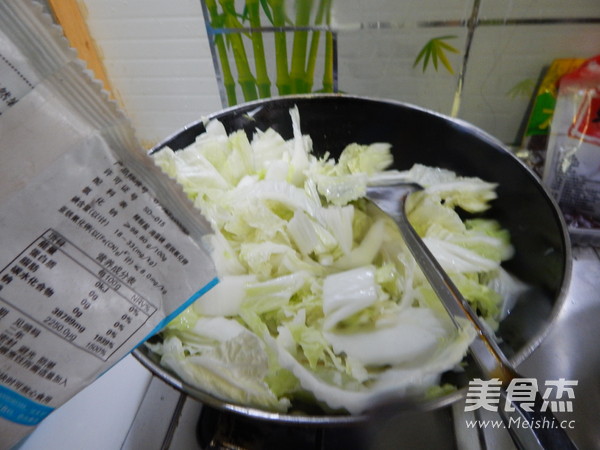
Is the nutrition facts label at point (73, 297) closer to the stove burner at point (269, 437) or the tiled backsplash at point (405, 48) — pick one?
the stove burner at point (269, 437)

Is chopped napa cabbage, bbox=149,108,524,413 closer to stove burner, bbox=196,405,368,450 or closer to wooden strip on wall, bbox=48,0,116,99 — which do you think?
stove burner, bbox=196,405,368,450

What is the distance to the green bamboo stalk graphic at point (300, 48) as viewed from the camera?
99cm

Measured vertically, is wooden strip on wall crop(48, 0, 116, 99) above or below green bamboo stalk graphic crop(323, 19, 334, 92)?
above

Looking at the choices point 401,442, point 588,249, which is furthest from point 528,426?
point 588,249

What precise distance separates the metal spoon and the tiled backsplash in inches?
23.2

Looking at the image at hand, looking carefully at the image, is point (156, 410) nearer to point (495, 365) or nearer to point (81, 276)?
point (81, 276)

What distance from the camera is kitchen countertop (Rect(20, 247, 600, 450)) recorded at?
0.60m

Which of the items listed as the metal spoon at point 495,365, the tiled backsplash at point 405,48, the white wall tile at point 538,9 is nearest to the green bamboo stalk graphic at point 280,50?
the tiled backsplash at point 405,48

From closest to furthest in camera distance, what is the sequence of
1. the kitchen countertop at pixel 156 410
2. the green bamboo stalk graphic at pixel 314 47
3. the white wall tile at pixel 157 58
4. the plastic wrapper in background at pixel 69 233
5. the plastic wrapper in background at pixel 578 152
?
the plastic wrapper in background at pixel 69 233, the kitchen countertop at pixel 156 410, the plastic wrapper in background at pixel 578 152, the green bamboo stalk graphic at pixel 314 47, the white wall tile at pixel 157 58

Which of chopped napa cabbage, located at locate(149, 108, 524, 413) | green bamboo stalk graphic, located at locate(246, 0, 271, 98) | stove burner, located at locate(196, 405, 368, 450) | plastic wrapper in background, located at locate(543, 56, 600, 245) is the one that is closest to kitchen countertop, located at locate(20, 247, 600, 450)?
stove burner, located at locate(196, 405, 368, 450)

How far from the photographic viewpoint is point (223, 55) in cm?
112

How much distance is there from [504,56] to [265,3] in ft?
2.10

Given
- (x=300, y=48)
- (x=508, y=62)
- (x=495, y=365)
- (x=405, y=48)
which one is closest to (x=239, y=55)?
(x=300, y=48)

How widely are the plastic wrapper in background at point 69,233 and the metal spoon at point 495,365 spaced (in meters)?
0.32
